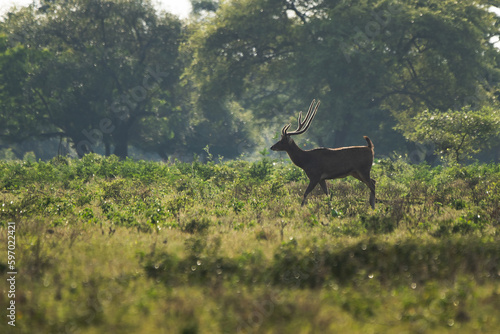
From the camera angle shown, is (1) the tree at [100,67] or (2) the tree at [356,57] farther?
(1) the tree at [100,67]

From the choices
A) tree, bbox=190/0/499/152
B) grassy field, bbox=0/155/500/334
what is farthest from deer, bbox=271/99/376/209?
tree, bbox=190/0/499/152

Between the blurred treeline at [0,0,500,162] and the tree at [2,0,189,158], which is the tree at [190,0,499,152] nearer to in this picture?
the blurred treeline at [0,0,500,162]

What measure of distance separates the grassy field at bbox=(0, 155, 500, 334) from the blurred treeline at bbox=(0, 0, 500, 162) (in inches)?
709

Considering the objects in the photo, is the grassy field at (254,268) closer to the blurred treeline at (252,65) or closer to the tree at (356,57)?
the blurred treeline at (252,65)

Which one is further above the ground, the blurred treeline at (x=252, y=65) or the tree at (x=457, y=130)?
the blurred treeline at (x=252, y=65)

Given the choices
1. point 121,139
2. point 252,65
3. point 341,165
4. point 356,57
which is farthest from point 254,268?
point 121,139

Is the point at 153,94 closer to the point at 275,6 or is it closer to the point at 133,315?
the point at 275,6

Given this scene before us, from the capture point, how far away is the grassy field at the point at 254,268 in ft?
15.0

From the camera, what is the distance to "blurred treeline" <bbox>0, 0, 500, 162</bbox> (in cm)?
3038

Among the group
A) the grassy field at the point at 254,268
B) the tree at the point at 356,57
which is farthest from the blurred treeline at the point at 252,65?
the grassy field at the point at 254,268

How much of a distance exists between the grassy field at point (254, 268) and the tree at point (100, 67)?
26.5m

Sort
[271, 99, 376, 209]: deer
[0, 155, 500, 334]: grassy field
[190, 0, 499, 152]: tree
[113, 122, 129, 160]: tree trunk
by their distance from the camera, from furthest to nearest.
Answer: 1. [113, 122, 129, 160]: tree trunk
2. [190, 0, 499, 152]: tree
3. [271, 99, 376, 209]: deer
4. [0, 155, 500, 334]: grassy field

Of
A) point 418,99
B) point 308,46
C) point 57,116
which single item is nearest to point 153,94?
point 57,116

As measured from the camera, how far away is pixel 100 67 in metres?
36.5
